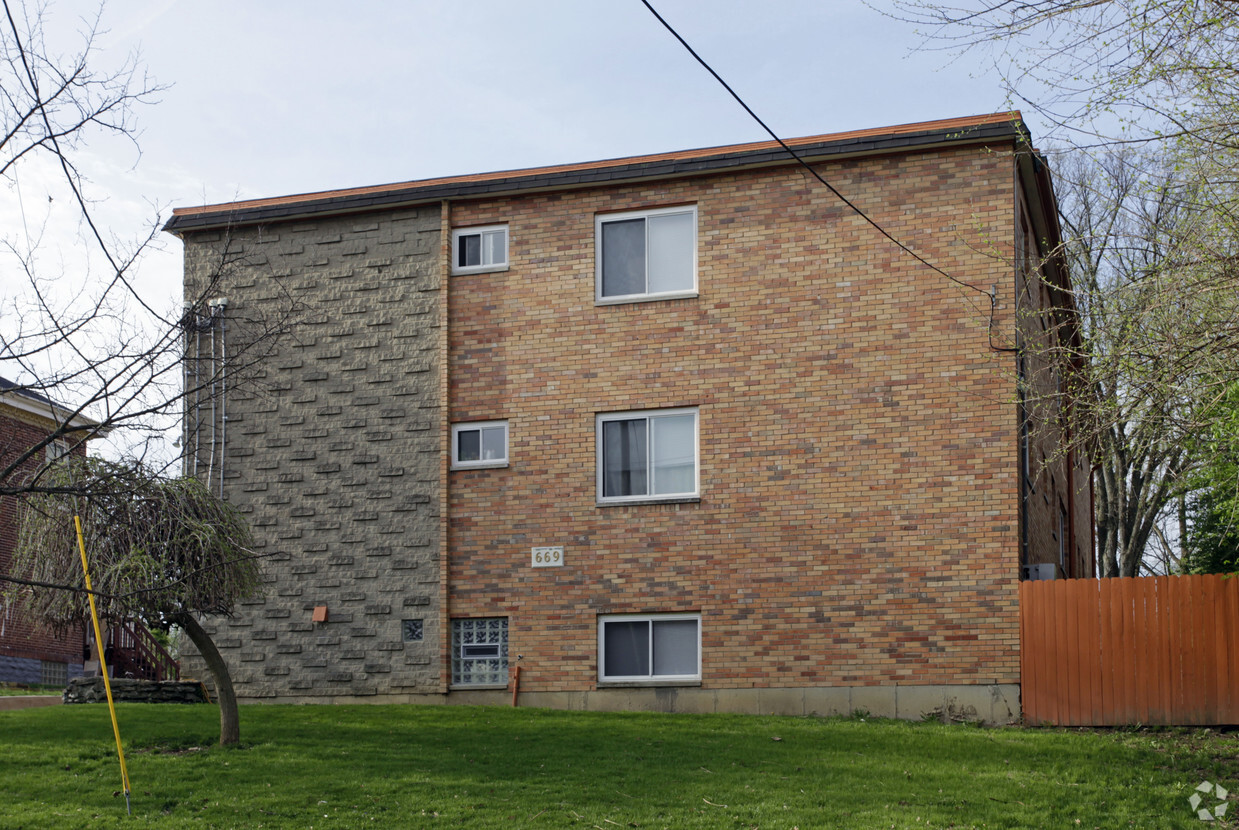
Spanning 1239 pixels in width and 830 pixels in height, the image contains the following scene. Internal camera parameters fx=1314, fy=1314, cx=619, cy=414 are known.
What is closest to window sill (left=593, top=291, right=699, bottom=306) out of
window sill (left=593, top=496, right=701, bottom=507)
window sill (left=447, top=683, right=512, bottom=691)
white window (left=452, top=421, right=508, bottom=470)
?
white window (left=452, top=421, right=508, bottom=470)

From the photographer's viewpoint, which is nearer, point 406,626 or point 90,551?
point 90,551

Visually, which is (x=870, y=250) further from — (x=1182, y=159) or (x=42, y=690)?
(x=42, y=690)

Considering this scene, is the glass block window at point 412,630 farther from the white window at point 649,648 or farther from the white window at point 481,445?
the white window at point 649,648

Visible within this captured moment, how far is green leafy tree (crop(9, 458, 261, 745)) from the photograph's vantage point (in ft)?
41.0

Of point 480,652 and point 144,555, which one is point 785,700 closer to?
point 480,652

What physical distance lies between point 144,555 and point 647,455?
720 cm

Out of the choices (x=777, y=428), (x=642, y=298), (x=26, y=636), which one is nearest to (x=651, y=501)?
(x=777, y=428)

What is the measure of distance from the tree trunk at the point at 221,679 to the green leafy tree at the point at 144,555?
0.01 m

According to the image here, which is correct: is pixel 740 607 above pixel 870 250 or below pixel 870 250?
below

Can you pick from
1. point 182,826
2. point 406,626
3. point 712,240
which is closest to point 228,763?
point 182,826

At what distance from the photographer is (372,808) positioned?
1116 cm

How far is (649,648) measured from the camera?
17.3 metres

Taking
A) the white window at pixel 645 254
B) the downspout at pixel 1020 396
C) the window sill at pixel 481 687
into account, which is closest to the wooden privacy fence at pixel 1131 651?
the downspout at pixel 1020 396

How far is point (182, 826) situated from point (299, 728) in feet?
13.9
